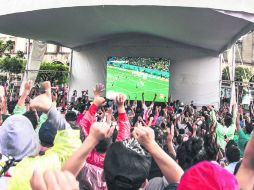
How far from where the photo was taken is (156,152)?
6.57ft

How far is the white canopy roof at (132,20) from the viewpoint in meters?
14.2

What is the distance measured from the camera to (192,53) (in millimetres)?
21078

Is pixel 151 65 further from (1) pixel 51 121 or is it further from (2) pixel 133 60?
(1) pixel 51 121

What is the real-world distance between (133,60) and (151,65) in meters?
1.03

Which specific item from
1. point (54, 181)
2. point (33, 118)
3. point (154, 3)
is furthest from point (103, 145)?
point (154, 3)

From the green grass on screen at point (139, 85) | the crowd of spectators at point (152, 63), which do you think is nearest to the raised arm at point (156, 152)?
the green grass on screen at point (139, 85)

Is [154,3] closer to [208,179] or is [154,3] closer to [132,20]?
[132,20]

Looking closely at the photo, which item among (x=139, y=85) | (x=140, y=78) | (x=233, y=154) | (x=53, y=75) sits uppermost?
(x=53, y=75)

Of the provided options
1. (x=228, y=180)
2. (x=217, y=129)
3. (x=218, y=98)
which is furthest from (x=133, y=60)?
(x=228, y=180)

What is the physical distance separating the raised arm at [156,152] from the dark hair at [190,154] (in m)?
0.98

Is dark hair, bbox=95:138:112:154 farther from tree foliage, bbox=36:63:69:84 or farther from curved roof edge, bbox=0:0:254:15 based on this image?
tree foliage, bbox=36:63:69:84

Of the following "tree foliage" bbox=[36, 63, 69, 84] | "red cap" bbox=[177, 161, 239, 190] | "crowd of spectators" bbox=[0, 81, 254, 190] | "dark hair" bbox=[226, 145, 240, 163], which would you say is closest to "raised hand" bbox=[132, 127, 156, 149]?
"crowd of spectators" bbox=[0, 81, 254, 190]

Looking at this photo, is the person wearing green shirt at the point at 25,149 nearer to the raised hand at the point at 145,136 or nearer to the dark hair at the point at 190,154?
the raised hand at the point at 145,136

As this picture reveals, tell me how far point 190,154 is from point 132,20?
15.0 metres
